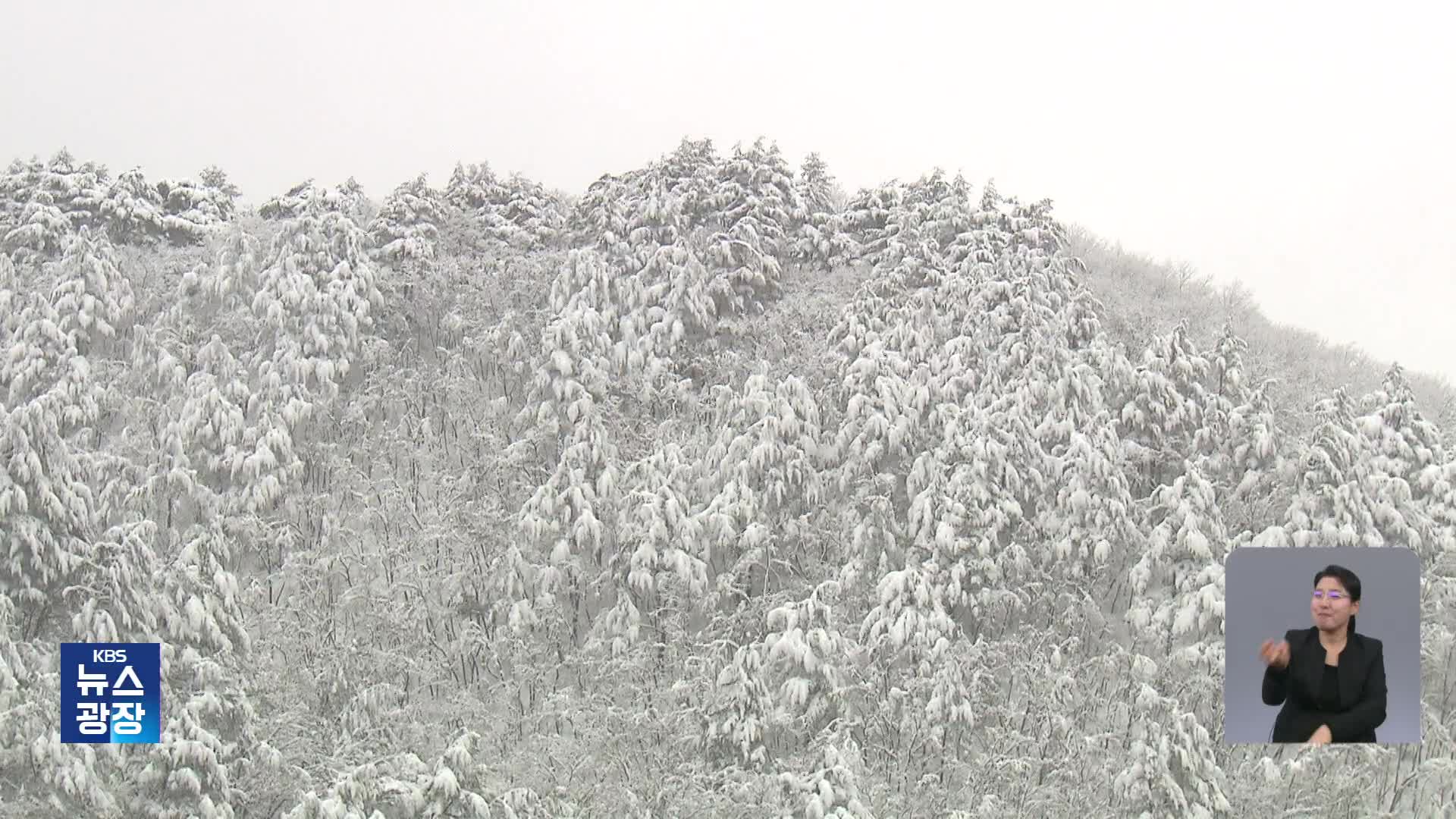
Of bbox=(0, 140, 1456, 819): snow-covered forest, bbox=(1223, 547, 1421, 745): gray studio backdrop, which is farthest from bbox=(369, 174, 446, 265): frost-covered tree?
bbox=(1223, 547, 1421, 745): gray studio backdrop

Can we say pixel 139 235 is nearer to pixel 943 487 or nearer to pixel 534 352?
pixel 534 352

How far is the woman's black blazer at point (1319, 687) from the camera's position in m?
6.97

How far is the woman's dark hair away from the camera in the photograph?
6.97 meters

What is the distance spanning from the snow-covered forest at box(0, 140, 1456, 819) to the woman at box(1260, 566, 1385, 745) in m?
5.80

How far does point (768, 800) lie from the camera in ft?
44.9

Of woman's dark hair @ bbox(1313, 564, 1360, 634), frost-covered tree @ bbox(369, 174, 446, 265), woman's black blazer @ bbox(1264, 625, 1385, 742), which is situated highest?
frost-covered tree @ bbox(369, 174, 446, 265)

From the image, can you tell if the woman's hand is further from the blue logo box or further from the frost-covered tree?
the frost-covered tree

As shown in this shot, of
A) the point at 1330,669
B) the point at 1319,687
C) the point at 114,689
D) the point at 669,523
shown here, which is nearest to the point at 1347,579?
the point at 1330,669

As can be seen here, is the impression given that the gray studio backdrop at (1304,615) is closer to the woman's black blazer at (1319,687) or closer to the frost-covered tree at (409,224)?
the woman's black blazer at (1319,687)

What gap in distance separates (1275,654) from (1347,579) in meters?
0.69

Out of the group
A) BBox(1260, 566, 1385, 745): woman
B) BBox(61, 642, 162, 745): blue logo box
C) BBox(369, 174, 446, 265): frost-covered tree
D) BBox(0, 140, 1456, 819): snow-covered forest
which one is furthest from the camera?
BBox(369, 174, 446, 265): frost-covered tree

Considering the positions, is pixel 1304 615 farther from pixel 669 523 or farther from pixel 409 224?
pixel 409 224

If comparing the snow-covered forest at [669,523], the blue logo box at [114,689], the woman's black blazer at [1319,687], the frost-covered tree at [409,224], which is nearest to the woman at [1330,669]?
the woman's black blazer at [1319,687]

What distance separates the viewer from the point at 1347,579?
7.09 m
